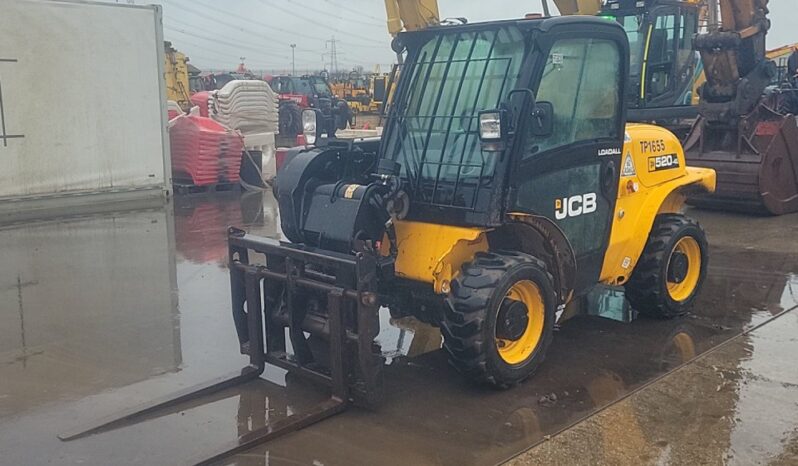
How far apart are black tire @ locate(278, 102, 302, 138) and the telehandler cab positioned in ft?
64.6

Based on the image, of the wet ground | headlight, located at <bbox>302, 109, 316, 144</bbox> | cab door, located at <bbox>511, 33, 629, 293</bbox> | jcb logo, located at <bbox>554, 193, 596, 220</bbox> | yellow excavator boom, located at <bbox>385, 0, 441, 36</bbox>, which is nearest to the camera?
the wet ground

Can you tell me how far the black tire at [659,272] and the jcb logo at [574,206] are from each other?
33.5 inches

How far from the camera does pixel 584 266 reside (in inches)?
206

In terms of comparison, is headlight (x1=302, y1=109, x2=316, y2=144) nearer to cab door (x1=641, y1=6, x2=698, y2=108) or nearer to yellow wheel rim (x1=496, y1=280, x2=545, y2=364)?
yellow wheel rim (x1=496, y1=280, x2=545, y2=364)

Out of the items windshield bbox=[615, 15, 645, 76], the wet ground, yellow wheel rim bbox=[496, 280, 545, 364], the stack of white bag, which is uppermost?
windshield bbox=[615, 15, 645, 76]

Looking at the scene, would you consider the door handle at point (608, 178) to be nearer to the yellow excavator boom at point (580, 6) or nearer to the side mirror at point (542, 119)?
the side mirror at point (542, 119)

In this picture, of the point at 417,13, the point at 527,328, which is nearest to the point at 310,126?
the point at 527,328

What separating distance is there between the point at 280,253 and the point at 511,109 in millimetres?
1627

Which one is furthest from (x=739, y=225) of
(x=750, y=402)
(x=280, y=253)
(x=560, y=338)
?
(x=280, y=253)

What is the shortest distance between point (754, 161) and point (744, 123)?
1.74 feet

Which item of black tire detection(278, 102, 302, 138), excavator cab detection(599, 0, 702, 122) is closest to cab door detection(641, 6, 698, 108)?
excavator cab detection(599, 0, 702, 122)

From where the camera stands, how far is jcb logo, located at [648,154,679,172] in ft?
19.0

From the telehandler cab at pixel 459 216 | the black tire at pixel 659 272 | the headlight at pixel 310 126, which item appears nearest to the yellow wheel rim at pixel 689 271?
the black tire at pixel 659 272

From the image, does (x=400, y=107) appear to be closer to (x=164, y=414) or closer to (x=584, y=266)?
(x=584, y=266)
